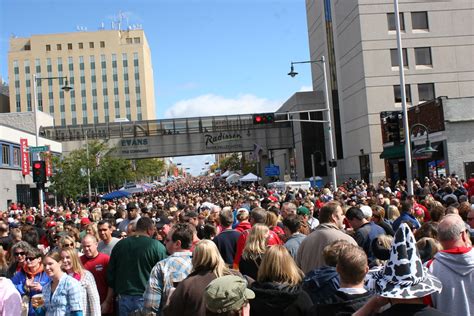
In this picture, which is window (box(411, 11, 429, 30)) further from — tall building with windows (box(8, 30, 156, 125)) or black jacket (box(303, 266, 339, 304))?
tall building with windows (box(8, 30, 156, 125))

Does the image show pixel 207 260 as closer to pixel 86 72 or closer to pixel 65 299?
pixel 65 299

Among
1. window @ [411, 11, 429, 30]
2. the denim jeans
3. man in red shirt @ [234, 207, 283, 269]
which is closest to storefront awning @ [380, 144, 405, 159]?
window @ [411, 11, 429, 30]

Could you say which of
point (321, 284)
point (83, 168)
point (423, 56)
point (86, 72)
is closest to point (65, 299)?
point (321, 284)

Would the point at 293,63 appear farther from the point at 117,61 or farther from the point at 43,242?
the point at 117,61

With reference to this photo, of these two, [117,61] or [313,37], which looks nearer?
[313,37]

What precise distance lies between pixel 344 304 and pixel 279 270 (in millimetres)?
780

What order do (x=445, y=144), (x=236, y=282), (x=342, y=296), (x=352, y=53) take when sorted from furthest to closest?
(x=352, y=53), (x=445, y=144), (x=342, y=296), (x=236, y=282)

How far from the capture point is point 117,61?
138125 mm

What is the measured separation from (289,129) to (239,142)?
553 centimetres

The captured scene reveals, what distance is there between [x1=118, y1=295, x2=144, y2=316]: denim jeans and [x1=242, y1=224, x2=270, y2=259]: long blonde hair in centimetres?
141

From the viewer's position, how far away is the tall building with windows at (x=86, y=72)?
13438 centimetres

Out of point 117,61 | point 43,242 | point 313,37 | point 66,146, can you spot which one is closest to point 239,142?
point 313,37

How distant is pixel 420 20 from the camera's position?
41.6m

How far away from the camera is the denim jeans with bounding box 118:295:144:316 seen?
6.70 meters
